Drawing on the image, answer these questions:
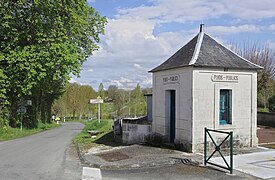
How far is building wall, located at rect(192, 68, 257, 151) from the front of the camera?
13820mm

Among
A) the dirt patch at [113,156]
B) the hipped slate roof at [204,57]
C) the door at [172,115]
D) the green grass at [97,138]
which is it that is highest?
the hipped slate roof at [204,57]

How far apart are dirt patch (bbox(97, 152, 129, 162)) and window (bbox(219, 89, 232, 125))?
4.50m

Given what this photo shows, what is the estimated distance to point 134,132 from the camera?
60.8ft

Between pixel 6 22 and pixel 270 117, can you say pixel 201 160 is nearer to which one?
pixel 270 117

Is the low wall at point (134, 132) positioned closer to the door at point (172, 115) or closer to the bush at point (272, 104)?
the door at point (172, 115)

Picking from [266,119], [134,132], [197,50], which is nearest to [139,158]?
[197,50]

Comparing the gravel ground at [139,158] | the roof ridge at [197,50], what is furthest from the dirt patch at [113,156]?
the roof ridge at [197,50]

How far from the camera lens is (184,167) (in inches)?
443

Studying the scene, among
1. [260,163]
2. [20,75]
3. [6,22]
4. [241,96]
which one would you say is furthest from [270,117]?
[6,22]

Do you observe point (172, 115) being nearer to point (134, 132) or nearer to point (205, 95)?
point (205, 95)

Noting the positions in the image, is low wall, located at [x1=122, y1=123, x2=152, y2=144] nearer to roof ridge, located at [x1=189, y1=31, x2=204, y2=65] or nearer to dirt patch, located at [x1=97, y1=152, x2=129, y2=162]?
dirt patch, located at [x1=97, y1=152, x2=129, y2=162]

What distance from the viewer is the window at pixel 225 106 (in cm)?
1455

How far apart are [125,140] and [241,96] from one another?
754 centimetres

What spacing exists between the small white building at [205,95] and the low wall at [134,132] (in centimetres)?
180
